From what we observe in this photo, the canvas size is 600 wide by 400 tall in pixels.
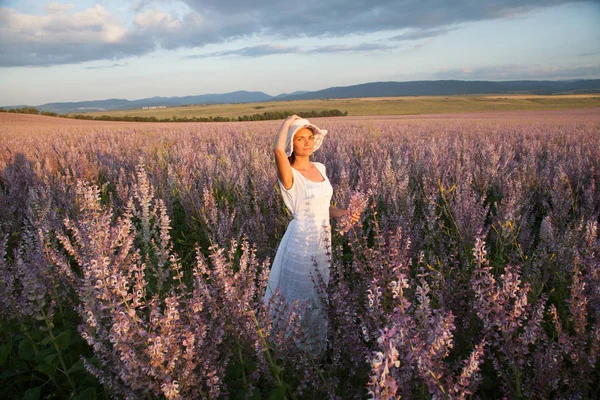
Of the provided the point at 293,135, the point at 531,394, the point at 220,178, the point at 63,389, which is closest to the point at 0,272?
the point at 63,389

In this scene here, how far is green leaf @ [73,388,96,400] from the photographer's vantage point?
1.93 m

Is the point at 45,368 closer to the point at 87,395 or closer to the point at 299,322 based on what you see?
the point at 87,395

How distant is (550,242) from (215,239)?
9.42 ft

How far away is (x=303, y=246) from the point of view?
2.70 metres

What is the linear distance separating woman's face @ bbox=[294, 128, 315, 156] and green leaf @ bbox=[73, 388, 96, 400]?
1999mm

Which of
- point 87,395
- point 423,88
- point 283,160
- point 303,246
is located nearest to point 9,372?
point 87,395

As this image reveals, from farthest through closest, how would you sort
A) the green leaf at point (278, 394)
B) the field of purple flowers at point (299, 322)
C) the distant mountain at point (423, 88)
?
the distant mountain at point (423, 88), the green leaf at point (278, 394), the field of purple flowers at point (299, 322)

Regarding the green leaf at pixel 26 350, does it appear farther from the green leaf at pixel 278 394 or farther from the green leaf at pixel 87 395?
the green leaf at pixel 278 394

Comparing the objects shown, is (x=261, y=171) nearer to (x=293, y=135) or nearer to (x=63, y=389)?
(x=293, y=135)

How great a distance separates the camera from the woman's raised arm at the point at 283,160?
2660mm

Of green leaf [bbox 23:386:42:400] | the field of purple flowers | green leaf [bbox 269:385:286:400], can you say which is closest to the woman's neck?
the field of purple flowers

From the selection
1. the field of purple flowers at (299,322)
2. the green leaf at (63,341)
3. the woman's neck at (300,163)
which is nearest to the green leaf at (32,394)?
the field of purple flowers at (299,322)

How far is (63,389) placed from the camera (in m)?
2.26

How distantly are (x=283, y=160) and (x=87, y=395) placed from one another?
1817 millimetres
